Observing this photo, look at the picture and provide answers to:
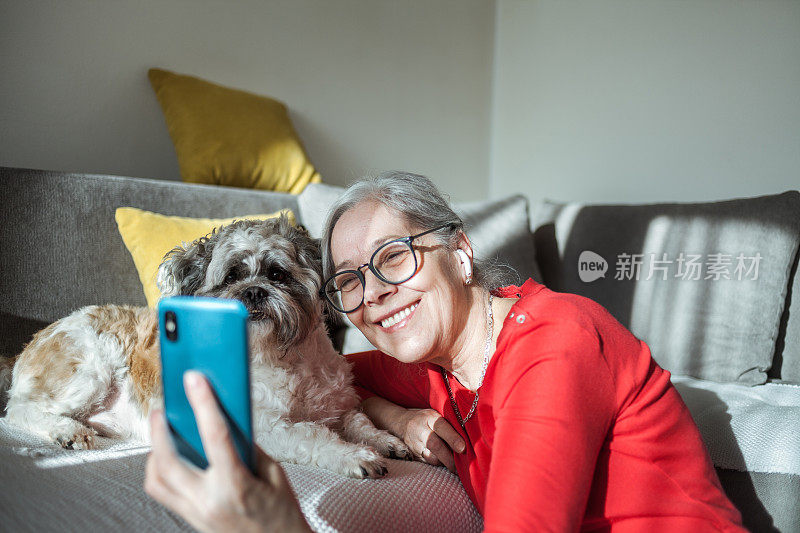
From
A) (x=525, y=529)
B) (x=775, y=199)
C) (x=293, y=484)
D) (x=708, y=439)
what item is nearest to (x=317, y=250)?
(x=293, y=484)

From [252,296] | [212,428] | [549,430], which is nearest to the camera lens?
[212,428]

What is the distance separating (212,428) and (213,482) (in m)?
0.07

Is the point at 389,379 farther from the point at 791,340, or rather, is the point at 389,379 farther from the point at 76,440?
the point at 791,340

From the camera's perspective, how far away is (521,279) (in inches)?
93.5

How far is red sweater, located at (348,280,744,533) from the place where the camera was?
2.77 feet

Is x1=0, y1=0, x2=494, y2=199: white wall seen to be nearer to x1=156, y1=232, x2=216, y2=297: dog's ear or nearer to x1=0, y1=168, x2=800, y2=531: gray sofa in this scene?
x1=0, y1=168, x2=800, y2=531: gray sofa

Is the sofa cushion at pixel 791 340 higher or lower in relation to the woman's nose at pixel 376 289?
lower

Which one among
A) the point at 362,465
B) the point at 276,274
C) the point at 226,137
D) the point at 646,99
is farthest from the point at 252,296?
the point at 646,99

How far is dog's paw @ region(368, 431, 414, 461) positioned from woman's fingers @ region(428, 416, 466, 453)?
0.10 m

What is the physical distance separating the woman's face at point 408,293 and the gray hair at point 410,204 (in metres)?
0.02

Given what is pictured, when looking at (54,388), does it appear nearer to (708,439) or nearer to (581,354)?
(581,354)

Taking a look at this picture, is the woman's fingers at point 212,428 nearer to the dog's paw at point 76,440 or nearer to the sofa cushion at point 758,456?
the dog's paw at point 76,440

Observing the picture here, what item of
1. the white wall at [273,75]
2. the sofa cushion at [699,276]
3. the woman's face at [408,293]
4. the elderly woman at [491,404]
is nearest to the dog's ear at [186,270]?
the elderly woman at [491,404]

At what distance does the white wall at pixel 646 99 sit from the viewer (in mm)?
2852
